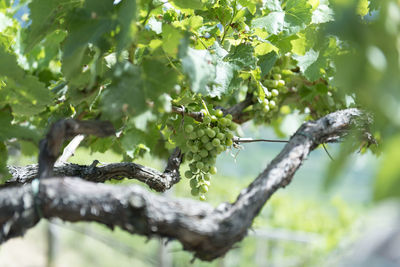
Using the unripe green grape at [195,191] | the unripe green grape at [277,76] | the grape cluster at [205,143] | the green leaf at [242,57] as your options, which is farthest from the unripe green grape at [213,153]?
the unripe green grape at [277,76]

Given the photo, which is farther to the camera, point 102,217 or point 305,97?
point 305,97

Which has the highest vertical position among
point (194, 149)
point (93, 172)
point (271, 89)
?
point (271, 89)

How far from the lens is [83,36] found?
28.1 inches

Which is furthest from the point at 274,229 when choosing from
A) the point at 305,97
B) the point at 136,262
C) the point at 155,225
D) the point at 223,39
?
the point at 155,225

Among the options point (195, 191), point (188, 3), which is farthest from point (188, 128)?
point (188, 3)

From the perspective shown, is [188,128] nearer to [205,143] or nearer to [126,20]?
[205,143]

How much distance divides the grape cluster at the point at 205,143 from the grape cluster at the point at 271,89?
26cm

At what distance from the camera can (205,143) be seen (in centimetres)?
106

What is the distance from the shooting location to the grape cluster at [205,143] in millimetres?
1047

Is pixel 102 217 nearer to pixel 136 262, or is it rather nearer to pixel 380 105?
pixel 380 105

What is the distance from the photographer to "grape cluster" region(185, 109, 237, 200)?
1.05 metres

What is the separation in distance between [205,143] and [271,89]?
47 cm

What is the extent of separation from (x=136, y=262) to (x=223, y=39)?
430 cm

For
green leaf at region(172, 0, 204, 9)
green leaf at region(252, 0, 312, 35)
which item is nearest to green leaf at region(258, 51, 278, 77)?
green leaf at region(252, 0, 312, 35)
